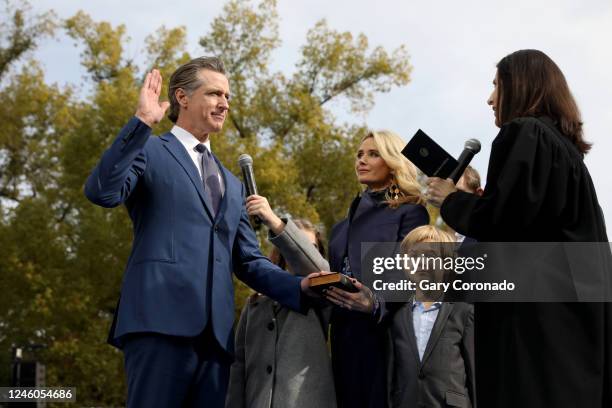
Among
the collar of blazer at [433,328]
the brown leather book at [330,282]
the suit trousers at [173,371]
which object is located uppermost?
the brown leather book at [330,282]

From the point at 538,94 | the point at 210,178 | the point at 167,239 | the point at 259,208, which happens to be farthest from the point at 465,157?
the point at 167,239

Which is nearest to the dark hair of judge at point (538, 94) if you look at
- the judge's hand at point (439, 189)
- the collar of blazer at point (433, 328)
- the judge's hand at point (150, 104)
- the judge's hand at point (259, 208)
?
the judge's hand at point (439, 189)

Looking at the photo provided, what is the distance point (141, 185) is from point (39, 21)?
24.6m

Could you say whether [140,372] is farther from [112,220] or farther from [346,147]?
[346,147]

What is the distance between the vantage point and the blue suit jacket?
3.83 metres

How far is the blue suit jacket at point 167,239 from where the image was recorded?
3.83 m

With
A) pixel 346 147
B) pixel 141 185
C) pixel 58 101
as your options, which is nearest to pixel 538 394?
pixel 141 185

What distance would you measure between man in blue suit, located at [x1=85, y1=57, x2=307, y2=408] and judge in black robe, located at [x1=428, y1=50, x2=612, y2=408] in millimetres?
1109

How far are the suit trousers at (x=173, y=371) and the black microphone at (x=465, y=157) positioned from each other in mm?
1252

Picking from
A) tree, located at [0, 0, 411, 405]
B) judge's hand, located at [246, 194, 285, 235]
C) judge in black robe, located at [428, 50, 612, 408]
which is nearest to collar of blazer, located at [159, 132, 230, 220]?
judge's hand, located at [246, 194, 285, 235]

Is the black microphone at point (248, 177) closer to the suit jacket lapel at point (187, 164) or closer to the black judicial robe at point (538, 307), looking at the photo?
the suit jacket lapel at point (187, 164)

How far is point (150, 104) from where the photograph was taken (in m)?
3.96

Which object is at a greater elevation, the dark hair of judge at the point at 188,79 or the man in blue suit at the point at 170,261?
the dark hair of judge at the point at 188,79

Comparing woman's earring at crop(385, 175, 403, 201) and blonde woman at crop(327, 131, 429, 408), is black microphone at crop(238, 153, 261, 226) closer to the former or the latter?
blonde woman at crop(327, 131, 429, 408)
